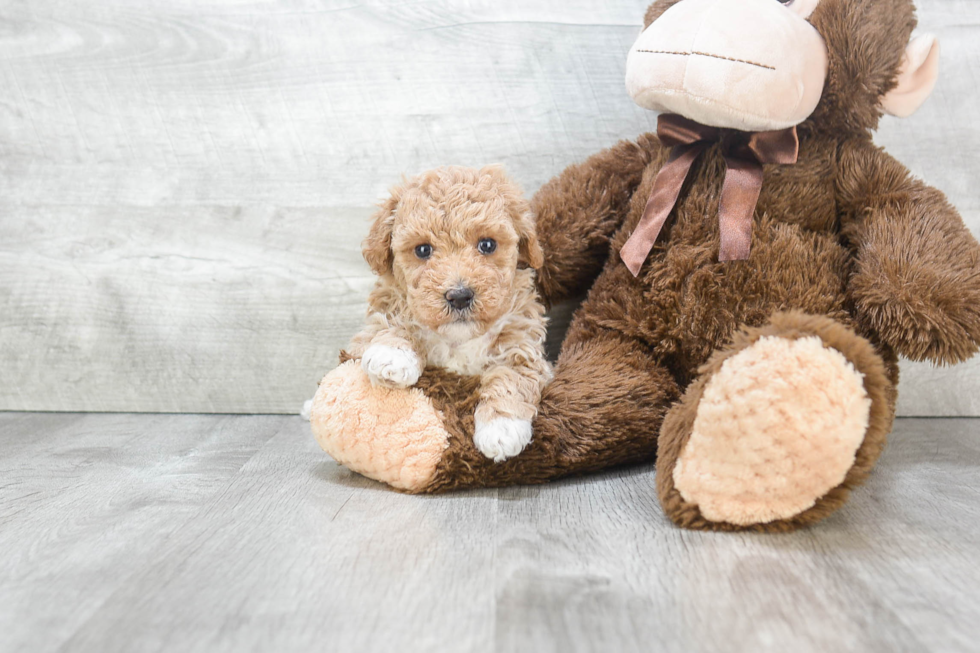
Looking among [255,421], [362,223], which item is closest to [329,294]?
[362,223]

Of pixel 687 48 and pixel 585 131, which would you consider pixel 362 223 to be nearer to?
pixel 585 131

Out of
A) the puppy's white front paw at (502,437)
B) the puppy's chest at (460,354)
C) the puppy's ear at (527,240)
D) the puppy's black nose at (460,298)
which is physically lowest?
the puppy's white front paw at (502,437)

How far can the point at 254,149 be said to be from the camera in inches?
46.8

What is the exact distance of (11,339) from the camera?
1.25 m

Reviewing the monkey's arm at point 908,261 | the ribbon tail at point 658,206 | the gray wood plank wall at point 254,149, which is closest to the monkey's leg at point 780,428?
the monkey's arm at point 908,261

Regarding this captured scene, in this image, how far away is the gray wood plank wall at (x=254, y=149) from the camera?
45.6 inches

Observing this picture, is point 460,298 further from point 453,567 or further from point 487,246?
point 453,567

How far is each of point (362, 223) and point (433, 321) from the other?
1.41 feet

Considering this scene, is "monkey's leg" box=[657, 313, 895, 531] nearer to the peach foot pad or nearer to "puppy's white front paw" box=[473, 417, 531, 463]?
"puppy's white front paw" box=[473, 417, 531, 463]

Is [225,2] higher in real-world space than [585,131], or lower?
higher

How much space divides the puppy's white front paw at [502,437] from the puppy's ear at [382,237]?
0.23 metres

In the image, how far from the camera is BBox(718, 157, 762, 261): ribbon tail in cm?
88

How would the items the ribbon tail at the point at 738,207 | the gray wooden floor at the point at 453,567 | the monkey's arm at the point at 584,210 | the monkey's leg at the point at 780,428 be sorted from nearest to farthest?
the gray wooden floor at the point at 453,567 → the monkey's leg at the point at 780,428 → the ribbon tail at the point at 738,207 → the monkey's arm at the point at 584,210

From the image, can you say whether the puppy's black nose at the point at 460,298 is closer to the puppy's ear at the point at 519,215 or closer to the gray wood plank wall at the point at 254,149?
the puppy's ear at the point at 519,215
